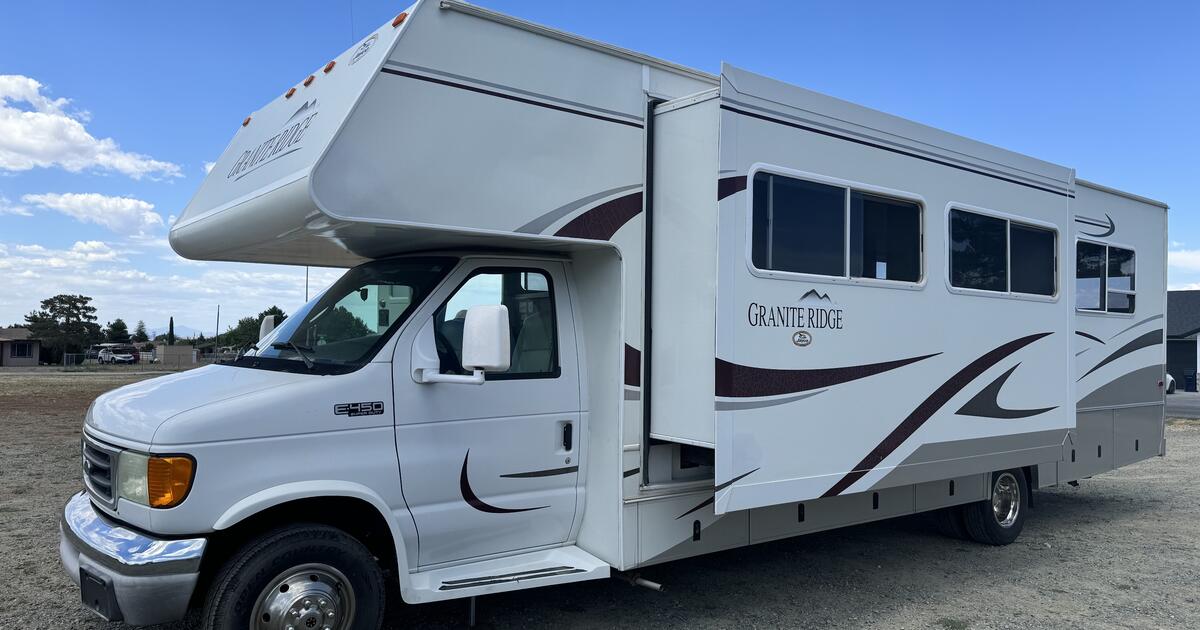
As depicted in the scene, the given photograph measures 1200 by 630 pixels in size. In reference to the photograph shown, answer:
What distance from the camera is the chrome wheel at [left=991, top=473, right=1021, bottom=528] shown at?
732 cm

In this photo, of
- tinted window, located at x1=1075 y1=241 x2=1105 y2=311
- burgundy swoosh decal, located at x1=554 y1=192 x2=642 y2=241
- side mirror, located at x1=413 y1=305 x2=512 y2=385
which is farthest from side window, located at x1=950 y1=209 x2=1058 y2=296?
side mirror, located at x1=413 y1=305 x2=512 y2=385

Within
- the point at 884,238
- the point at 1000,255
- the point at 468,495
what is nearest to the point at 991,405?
the point at 1000,255

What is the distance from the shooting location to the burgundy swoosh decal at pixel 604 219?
4688 mm

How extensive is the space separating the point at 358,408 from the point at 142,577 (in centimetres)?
115

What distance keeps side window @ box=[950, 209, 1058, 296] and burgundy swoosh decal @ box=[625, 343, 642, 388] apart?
2.64 meters

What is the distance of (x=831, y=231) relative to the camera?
528cm

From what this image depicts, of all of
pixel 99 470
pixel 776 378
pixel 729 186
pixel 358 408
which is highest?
pixel 729 186

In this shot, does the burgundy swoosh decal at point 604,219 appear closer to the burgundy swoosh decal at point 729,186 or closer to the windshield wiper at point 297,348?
the burgundy swoosh decal at point 729,186

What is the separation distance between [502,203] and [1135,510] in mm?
8341

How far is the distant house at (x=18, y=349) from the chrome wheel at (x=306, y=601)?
71195 mm

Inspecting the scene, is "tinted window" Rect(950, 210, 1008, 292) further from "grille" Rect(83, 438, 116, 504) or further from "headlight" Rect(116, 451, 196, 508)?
"grille" Rect(83, 438, 116, 504)

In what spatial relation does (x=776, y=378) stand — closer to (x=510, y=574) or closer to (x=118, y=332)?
(x=510, y=574)

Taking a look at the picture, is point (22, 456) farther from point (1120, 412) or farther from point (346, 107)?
point (1120, 412)

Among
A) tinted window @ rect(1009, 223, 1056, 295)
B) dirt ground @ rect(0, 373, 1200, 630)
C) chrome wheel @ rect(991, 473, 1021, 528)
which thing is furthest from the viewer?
chrome wheel @ rect(991, 473, 1021, 528)
